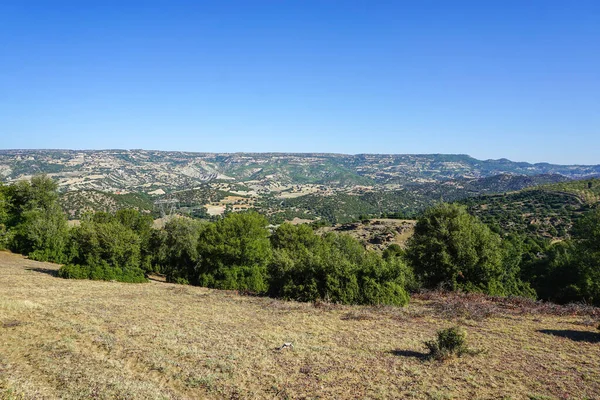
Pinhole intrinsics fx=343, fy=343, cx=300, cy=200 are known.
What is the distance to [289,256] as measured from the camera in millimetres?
36281

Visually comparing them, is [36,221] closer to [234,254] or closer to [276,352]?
[234,254]

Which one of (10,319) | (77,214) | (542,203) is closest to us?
(10,319)

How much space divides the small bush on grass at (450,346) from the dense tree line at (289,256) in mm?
10558

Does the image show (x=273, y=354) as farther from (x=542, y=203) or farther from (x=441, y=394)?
(x=542, y=203)

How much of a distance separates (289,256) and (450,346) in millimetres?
24023

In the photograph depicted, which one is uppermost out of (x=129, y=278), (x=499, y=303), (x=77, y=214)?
(x=499, y=303)

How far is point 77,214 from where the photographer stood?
14500 centimetres

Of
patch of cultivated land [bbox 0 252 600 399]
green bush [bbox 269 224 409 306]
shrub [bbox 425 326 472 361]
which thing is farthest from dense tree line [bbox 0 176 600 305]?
shrub [bbox 425 326 472 361]

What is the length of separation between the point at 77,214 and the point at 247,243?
445 feet

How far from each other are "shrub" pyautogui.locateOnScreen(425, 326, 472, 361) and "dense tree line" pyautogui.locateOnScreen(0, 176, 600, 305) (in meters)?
10.6

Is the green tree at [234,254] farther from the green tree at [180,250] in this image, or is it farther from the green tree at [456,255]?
the green tree at [456,255]

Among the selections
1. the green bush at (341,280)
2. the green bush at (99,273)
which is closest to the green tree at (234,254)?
the green bush at (99,273)

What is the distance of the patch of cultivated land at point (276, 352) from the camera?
10438mm

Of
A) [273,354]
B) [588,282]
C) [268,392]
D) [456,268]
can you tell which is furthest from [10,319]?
[588,282]
